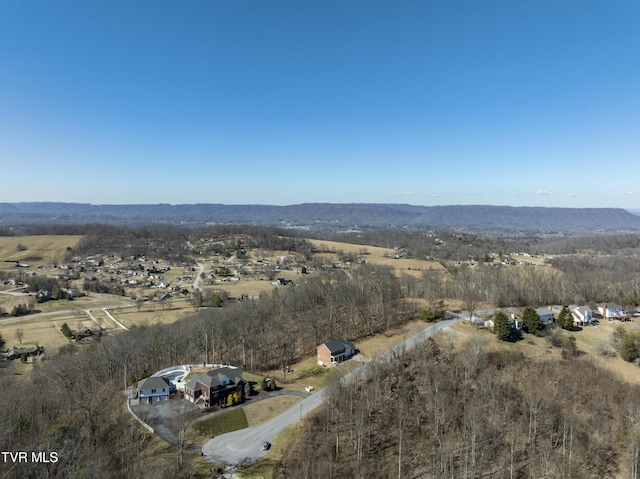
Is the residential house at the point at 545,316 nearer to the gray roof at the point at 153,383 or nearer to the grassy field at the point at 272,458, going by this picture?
the grassy field at the point at 272,458

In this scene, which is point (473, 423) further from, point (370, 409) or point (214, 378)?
point (214, 378)

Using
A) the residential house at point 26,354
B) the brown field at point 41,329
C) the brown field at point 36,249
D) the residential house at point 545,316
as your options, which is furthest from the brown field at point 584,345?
the brown field at point 36,249

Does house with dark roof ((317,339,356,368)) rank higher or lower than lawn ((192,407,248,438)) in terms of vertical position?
higher

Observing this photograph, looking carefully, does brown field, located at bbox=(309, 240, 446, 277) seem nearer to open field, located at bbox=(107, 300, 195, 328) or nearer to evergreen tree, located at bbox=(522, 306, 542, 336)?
evergreen tree, located at bbox=(522, 306, 542, 336)

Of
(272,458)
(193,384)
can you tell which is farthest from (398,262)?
(272,458)

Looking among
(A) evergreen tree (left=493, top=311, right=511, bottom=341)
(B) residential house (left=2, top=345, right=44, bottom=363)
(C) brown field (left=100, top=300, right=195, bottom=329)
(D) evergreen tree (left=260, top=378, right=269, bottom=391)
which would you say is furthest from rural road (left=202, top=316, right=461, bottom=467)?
(C) brown field (left=100, top=300, right=195, bottom=329)

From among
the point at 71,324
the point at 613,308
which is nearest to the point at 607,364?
the point at 613,308
